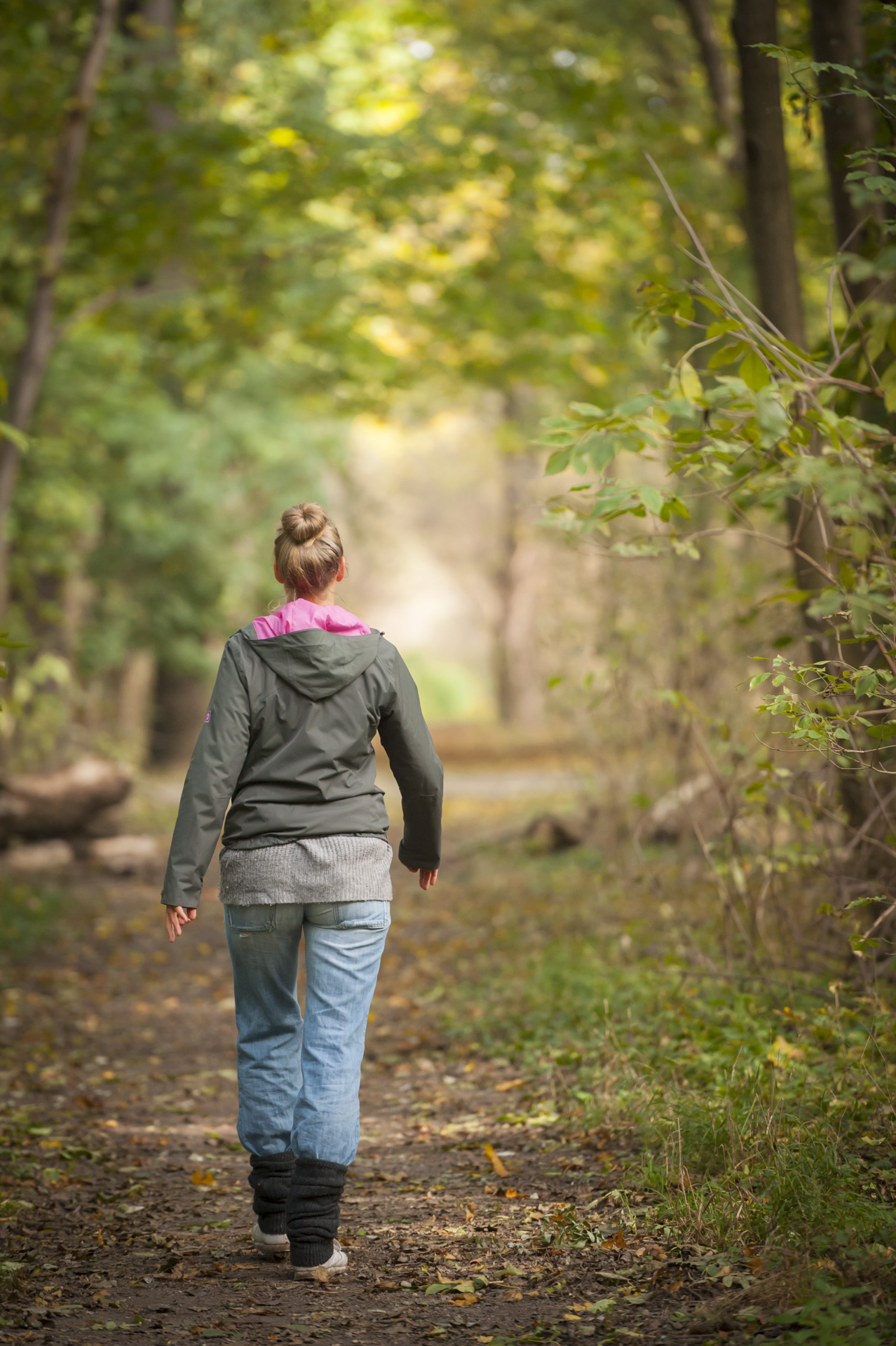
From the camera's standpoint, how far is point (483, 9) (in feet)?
39.5

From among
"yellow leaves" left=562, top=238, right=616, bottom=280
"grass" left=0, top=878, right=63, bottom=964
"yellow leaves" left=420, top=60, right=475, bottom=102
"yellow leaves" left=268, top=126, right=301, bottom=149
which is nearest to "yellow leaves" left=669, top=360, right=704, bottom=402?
"grass" left=0, top=878, right=63, bottom=964

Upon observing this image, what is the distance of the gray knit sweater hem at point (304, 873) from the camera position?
3.42m

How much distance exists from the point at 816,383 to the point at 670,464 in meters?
0.60

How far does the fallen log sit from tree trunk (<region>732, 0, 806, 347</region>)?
25.3ft

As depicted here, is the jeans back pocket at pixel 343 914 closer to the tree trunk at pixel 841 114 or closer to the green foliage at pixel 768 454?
the green foliage at pixel 768 454

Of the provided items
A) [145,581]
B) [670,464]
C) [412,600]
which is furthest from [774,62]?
[412,600]

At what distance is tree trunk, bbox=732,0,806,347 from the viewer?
5.90 m

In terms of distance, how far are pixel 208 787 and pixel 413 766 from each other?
63 cm

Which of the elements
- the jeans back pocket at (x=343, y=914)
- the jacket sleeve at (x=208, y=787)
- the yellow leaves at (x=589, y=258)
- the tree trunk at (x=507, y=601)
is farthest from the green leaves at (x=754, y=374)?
the tree trunk at (x=507, y=601)

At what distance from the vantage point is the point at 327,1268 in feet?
11.3

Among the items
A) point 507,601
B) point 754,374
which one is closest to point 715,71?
point 754,374

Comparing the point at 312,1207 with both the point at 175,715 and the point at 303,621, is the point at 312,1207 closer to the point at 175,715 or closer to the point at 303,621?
the point at 303,621

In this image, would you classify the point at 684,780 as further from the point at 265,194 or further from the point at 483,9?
the point at 483,9

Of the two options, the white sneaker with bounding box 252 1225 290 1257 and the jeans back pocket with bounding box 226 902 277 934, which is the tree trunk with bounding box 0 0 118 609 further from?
the white sneaker with bounding box 252 1225 290 1257
